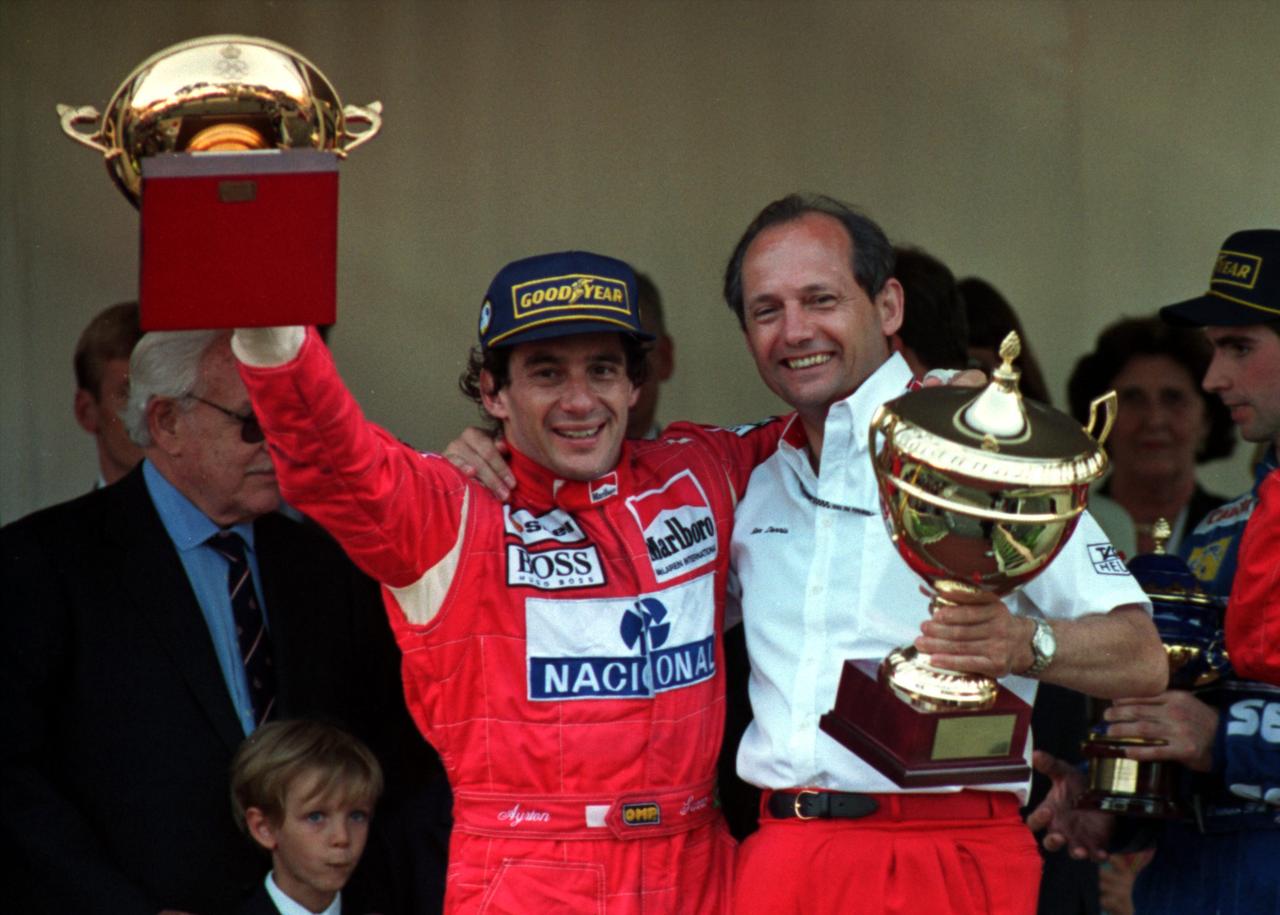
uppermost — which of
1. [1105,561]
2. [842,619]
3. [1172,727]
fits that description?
[1105,561]

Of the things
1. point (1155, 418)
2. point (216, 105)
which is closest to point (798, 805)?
point (216, 105)

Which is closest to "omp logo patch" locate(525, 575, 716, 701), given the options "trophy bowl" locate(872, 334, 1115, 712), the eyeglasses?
"trophy bowl" locate(872, 334, 1115, 712)

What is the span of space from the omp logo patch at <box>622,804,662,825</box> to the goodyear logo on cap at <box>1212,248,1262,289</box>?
5.15ft

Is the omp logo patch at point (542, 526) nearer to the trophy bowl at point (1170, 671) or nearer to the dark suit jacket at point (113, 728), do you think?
the dark suit jacket at point (113, 728)

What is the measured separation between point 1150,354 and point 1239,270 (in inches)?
61.9

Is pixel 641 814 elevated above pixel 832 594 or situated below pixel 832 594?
below

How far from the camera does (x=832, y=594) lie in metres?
3.24

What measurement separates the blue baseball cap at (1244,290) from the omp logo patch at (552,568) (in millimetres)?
1337

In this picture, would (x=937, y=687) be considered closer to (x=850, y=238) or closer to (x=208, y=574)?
(x=850, y=238)

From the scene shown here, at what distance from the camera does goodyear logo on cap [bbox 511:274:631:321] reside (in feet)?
10.7

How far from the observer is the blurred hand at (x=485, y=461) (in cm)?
331

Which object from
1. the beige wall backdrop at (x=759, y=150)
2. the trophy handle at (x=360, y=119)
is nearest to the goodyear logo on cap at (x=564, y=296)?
the trophy handle at (x=360, y=119)

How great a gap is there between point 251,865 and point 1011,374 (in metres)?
1.86

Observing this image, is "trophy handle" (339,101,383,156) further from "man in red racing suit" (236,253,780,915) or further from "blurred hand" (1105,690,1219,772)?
"blurred hand" (1105,690,1219,772)
